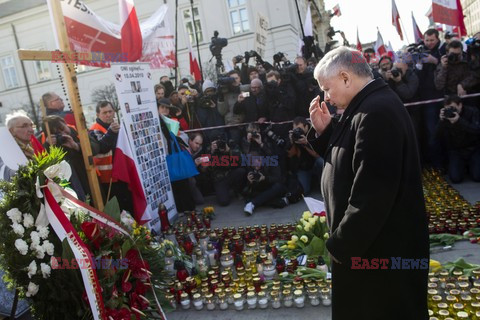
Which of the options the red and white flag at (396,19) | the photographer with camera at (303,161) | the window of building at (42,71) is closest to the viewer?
the photographer with camera at (303,161)

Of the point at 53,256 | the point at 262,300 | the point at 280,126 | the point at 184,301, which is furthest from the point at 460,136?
the point at 53,256

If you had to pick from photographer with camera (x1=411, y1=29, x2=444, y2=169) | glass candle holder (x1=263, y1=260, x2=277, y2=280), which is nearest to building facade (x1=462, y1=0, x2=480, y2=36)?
photographer with camera (x1=411, y1=29, x2=444, y2=169)

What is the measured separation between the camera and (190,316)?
357 centimetres

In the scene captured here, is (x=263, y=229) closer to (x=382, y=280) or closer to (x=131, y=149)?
(x=131, y=149)

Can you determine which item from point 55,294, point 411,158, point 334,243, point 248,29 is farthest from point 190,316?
point 248,29

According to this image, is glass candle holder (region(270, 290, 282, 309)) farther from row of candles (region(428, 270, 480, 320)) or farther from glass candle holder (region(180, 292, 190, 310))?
row of candles (region(428, 270, 480, 320))

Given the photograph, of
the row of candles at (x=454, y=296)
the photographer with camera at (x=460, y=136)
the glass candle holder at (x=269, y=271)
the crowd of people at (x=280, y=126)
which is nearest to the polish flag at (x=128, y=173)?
the crowd of people at (x=280, y=126)

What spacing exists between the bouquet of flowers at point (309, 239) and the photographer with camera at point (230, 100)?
10.6ft

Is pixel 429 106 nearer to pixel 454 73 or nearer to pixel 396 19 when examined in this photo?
pixel 454 73

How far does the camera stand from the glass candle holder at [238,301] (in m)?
3.49

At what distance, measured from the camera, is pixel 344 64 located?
196 cm

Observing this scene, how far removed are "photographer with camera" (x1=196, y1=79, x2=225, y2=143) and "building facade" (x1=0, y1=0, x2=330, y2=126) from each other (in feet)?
42.8

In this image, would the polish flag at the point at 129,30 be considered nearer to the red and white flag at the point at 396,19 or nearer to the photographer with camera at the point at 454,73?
the photographer with camera at the point at 454,73

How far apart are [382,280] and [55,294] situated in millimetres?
2046
